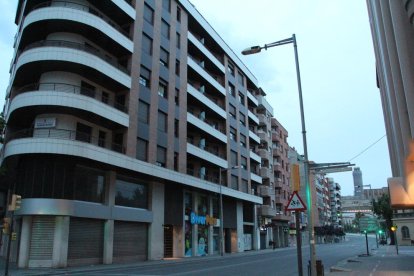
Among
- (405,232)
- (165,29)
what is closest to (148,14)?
(165,29)

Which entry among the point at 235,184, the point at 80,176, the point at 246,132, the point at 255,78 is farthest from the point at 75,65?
the point at 255,78

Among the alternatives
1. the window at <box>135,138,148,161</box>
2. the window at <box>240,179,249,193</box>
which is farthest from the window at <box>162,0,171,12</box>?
the window at <box>240,179,249,193</box>

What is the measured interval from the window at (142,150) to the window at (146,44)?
27.3 feet

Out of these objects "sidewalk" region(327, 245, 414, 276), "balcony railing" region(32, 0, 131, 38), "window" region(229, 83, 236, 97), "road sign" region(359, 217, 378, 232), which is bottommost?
"sidewalk" region(327, 245, 414, 276)

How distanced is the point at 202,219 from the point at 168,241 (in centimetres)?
596

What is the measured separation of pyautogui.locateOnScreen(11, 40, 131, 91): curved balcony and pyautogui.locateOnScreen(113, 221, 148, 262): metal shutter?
37.5 ft

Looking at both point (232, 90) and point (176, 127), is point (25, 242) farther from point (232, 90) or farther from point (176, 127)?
point (232, 90)

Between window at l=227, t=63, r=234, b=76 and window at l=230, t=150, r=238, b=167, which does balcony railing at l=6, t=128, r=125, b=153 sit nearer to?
window at l=230, t=150, r=238, b=167

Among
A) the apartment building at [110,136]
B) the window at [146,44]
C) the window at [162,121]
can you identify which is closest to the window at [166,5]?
the apartment building at [110,136]

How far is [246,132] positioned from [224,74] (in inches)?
396

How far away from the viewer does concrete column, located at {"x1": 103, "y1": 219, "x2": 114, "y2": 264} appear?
105 ft

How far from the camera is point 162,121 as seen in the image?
40.8 metres

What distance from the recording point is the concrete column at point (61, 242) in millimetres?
27664

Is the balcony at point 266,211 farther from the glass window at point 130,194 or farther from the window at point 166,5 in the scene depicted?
the window at point 166,5
